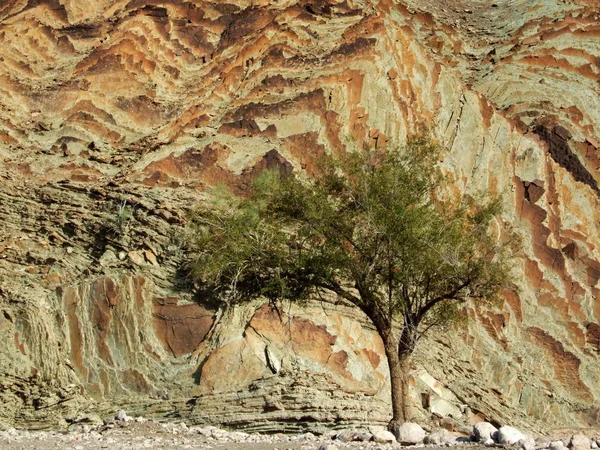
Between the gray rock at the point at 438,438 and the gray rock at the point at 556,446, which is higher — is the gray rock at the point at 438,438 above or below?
above

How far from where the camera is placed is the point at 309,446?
12.7 metres

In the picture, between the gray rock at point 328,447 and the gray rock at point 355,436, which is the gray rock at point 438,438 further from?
the gray rock at point 328,447

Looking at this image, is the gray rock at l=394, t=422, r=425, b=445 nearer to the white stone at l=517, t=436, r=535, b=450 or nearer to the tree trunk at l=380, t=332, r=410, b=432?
the tree trunk at l=380, t=332, r=410, b=432

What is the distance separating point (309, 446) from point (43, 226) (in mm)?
10975

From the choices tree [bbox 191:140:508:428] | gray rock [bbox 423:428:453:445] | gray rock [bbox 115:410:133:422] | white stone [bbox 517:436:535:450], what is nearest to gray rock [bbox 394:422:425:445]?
A: gray rock [bbox 423:428:453:445]

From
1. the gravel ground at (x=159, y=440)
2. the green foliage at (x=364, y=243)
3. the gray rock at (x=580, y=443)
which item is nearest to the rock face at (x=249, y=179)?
the gravel ground at (x=159, y=440)

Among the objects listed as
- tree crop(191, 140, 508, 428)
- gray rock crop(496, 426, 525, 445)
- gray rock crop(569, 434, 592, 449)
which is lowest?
gray rock crop(569, 434, 592, 449)

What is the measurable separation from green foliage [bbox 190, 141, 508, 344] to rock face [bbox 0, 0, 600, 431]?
245cm

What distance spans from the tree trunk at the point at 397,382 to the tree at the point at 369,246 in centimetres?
2

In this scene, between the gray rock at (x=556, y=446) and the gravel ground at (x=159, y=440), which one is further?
the gravel ground at (x=159, y=440)

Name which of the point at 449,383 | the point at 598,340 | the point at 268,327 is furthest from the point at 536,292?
the point at 268,327

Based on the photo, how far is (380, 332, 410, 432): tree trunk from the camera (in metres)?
15.3

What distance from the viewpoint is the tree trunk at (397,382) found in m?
15.3

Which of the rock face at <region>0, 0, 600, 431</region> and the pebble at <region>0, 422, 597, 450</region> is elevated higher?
the rock face at <region>0, 0, 600, 431</region>
